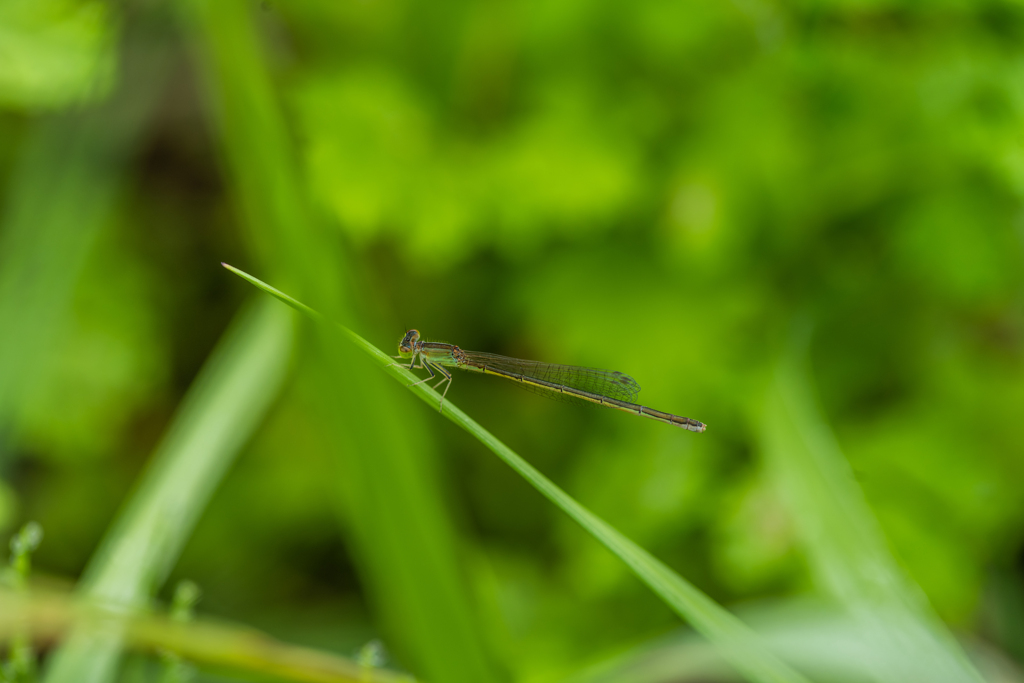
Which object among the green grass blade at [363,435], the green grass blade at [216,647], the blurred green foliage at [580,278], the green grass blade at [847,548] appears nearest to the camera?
the green grass blade at [363,435]

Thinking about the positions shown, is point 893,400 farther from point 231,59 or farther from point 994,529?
point 231,59

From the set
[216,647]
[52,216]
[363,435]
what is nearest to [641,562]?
[363,435]

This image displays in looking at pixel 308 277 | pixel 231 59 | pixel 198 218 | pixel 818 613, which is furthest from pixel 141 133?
pixel 818 613

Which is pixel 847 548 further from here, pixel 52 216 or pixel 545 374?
pixel 52 216

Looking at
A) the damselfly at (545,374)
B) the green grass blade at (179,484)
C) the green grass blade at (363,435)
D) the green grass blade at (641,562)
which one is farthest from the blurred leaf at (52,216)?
the green grass blade at (641,562)

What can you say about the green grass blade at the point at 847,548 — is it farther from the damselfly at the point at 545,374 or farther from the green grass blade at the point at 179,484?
the green grass blade at the point at 179,484

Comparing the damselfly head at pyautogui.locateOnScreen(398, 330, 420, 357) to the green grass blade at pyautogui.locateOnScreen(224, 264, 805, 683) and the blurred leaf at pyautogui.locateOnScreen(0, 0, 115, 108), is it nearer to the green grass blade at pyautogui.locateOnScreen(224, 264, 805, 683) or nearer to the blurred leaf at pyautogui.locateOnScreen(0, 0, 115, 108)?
the green grass blade at pyautogui.locateOnScreen(224, 264, 805, 683)
